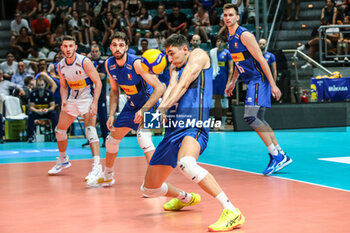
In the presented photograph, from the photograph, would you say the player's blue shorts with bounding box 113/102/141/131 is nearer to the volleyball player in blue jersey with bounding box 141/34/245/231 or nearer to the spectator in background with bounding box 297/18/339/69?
the volleyball player in blue jersey with bounding box 141/34/245/231

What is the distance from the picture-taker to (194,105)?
16.8 ft

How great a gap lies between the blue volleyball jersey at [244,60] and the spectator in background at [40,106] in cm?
665

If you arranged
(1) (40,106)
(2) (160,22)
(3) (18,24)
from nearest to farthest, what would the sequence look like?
(1) (40,106)
(3) (18,24)
(2) (160,22)

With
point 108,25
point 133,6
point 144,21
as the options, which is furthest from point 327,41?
point 108,25

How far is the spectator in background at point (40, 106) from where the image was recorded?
13180 mm

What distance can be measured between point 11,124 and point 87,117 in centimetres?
643

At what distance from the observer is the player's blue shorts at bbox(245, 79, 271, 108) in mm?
7730

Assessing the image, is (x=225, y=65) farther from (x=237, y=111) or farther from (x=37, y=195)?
Answer: (x=37, y=195)

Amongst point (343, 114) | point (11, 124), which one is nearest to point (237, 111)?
point (343, 114)

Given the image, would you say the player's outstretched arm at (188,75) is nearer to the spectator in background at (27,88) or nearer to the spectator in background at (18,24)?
the spectator in background at (27,88)

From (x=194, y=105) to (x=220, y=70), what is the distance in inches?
366

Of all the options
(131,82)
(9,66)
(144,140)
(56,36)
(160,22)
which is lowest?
(144,140)

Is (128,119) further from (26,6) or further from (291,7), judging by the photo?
(26,6)

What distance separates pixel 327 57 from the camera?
53.9 feet
